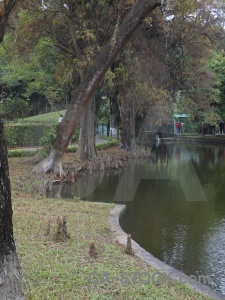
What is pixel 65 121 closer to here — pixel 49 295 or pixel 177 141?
pixel 49 295


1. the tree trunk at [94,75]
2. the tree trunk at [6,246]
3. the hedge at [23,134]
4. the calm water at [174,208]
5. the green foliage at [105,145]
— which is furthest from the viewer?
the green foliage at [105,145]

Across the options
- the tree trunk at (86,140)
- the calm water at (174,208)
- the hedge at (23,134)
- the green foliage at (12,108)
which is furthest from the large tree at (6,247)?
the green foliage at (12,108)

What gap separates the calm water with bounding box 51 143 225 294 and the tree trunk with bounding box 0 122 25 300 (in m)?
2.99

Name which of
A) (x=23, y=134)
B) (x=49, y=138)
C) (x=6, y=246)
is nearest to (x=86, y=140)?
(x=23, y=134)

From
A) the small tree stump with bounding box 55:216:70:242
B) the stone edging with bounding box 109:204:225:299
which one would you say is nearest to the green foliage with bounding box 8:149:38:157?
the stone edging with bounding box 109:204:225:299

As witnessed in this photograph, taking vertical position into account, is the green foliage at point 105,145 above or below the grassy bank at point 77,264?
above

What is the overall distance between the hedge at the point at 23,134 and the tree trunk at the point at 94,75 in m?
6.07

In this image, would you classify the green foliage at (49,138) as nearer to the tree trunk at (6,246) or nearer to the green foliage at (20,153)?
the green foliage at (20,153)

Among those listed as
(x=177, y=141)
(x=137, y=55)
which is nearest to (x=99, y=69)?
(x=137, y=55)

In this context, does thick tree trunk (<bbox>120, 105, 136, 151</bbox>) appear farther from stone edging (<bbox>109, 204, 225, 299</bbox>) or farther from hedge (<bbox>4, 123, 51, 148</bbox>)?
stone edging (<bbox>109, 204, 225, 299</bbox>)

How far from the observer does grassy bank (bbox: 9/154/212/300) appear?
12.4 ft

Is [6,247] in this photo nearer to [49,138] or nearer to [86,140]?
[49,138]

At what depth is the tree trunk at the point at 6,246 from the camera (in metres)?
3.08

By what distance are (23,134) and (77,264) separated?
15.4 metres
